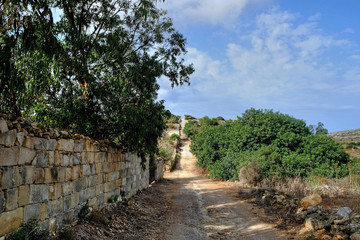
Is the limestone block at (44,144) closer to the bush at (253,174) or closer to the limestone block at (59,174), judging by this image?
the limestone block at (59,174)

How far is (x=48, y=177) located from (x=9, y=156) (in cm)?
133

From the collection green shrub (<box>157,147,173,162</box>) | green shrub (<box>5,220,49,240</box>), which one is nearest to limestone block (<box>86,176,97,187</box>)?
green shrub (<box>5,220,49,240</box>)

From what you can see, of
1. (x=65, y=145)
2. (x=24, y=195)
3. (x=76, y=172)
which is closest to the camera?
(x=24, y=195)

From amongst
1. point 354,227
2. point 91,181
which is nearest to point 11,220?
point 91,181

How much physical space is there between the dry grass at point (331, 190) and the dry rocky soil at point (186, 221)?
5.76 ft

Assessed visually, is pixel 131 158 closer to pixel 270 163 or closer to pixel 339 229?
pixel 270 163

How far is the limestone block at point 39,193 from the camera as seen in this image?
5.29 meters

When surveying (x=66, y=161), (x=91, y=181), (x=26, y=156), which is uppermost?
(x=26, y=156)

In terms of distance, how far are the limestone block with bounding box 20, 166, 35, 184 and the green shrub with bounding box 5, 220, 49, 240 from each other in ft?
2.33

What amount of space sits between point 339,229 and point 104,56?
9.13 meters

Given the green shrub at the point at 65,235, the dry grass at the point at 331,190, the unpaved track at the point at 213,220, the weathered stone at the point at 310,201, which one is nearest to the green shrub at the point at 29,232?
the green shrub at the point at 65,235

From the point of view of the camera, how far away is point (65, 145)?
6574mm

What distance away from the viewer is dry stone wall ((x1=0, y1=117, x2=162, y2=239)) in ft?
15.2

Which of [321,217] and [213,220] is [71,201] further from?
[321,217]
